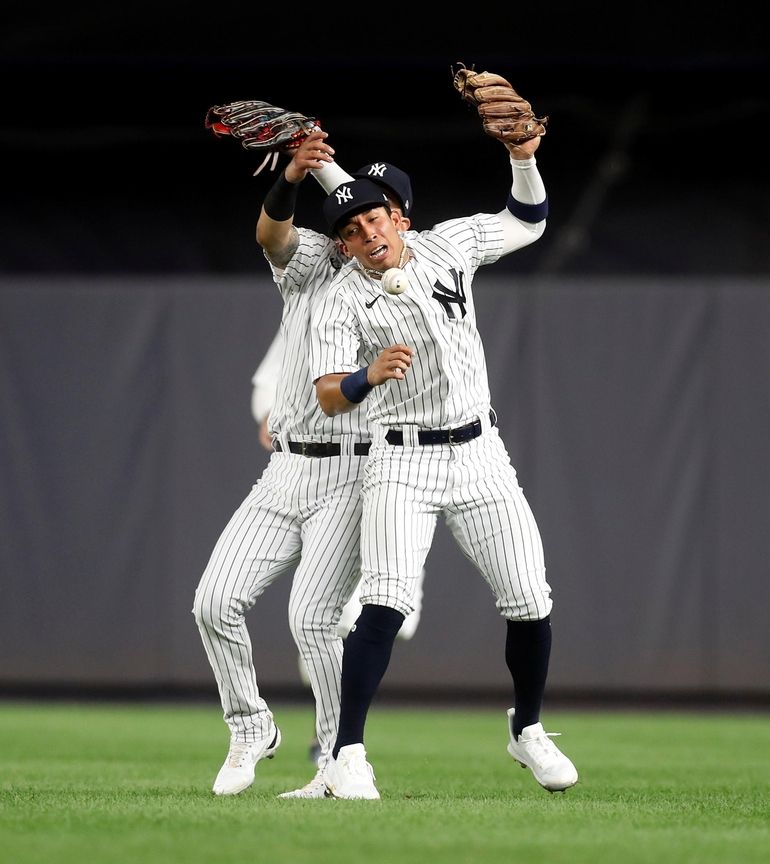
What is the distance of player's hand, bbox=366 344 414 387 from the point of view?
4.07 m

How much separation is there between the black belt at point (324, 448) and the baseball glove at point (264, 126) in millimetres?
822

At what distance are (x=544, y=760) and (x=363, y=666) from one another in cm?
63

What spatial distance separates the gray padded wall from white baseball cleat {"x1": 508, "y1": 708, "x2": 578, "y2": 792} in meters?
3.83

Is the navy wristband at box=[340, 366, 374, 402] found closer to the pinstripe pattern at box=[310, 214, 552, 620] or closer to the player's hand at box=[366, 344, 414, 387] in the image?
the player's hand at box=[366, 344, 414, 387]

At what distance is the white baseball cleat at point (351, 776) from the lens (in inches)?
168

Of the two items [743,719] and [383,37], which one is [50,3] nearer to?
[383,37]

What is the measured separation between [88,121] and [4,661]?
3342 mm

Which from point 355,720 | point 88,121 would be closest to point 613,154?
point 88,121

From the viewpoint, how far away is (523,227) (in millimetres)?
4727

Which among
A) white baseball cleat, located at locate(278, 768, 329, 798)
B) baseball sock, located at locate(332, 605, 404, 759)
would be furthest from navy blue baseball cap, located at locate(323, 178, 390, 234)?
white baseball cleat, located at locate(278, 768, 329, 798)

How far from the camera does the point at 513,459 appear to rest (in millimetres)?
8500

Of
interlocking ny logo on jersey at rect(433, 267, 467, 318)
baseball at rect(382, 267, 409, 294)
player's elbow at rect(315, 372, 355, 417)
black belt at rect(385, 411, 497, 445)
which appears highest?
baseball at rect(382, 267, 409, 294)

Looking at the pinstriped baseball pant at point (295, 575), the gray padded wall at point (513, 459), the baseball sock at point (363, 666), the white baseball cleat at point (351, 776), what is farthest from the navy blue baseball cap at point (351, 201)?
the gray padded wall at point (513, 459)

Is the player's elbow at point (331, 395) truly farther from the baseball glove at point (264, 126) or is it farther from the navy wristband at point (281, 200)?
the baseball glove at point (264, 126)
